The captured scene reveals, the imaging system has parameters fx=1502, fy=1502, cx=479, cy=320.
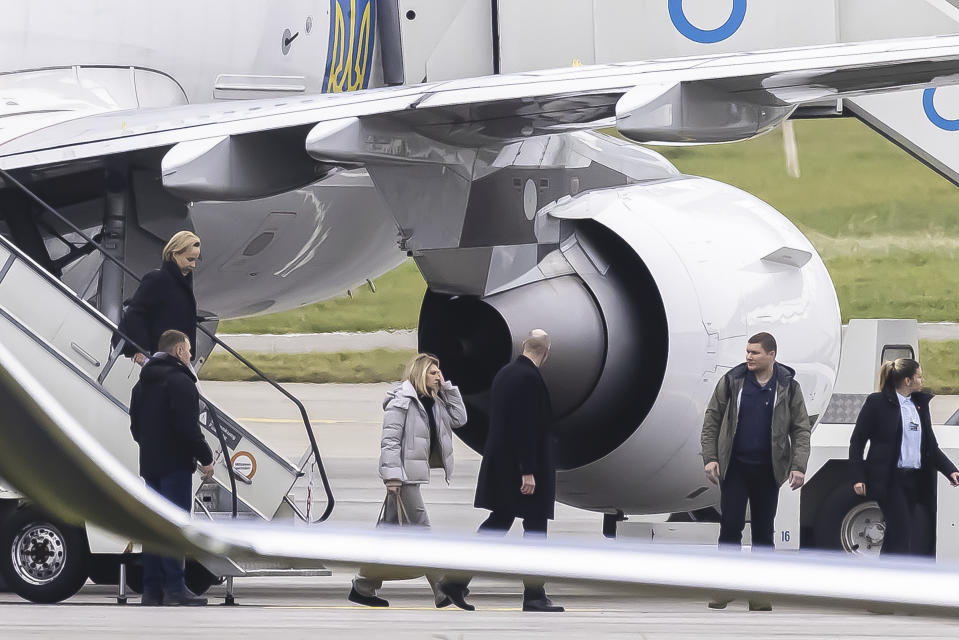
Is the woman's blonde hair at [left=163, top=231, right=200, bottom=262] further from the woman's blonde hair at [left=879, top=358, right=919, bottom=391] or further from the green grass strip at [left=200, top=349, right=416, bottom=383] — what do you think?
the green grass strip at [left=200, top=349, right=416, bottom=383]

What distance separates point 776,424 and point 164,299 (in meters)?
3.24

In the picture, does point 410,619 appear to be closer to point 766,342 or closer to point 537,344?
point 537,344

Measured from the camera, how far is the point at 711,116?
20.7 feet

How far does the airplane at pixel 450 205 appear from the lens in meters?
7.29

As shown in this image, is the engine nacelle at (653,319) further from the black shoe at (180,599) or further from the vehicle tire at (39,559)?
the vehicle tire at (39,559)

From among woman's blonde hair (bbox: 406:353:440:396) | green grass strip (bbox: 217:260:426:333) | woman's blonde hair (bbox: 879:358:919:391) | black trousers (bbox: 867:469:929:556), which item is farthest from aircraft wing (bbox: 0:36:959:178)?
green grass strip (bbox: 217:260:426:333)

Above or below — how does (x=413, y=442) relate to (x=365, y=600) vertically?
above

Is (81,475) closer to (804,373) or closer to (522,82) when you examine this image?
(522,82)

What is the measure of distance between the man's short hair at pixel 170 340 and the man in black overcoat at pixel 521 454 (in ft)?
5.39

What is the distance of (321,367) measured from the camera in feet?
95.5

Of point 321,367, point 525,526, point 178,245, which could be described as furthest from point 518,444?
point 321,367

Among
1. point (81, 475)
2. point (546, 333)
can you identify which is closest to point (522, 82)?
point (546, 333)

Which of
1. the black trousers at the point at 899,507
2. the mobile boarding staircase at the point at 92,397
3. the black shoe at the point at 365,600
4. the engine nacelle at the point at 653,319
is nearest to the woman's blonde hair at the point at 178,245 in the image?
the mobile boarding staircase at the point at 92,397

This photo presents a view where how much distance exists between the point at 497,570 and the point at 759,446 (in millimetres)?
6097
